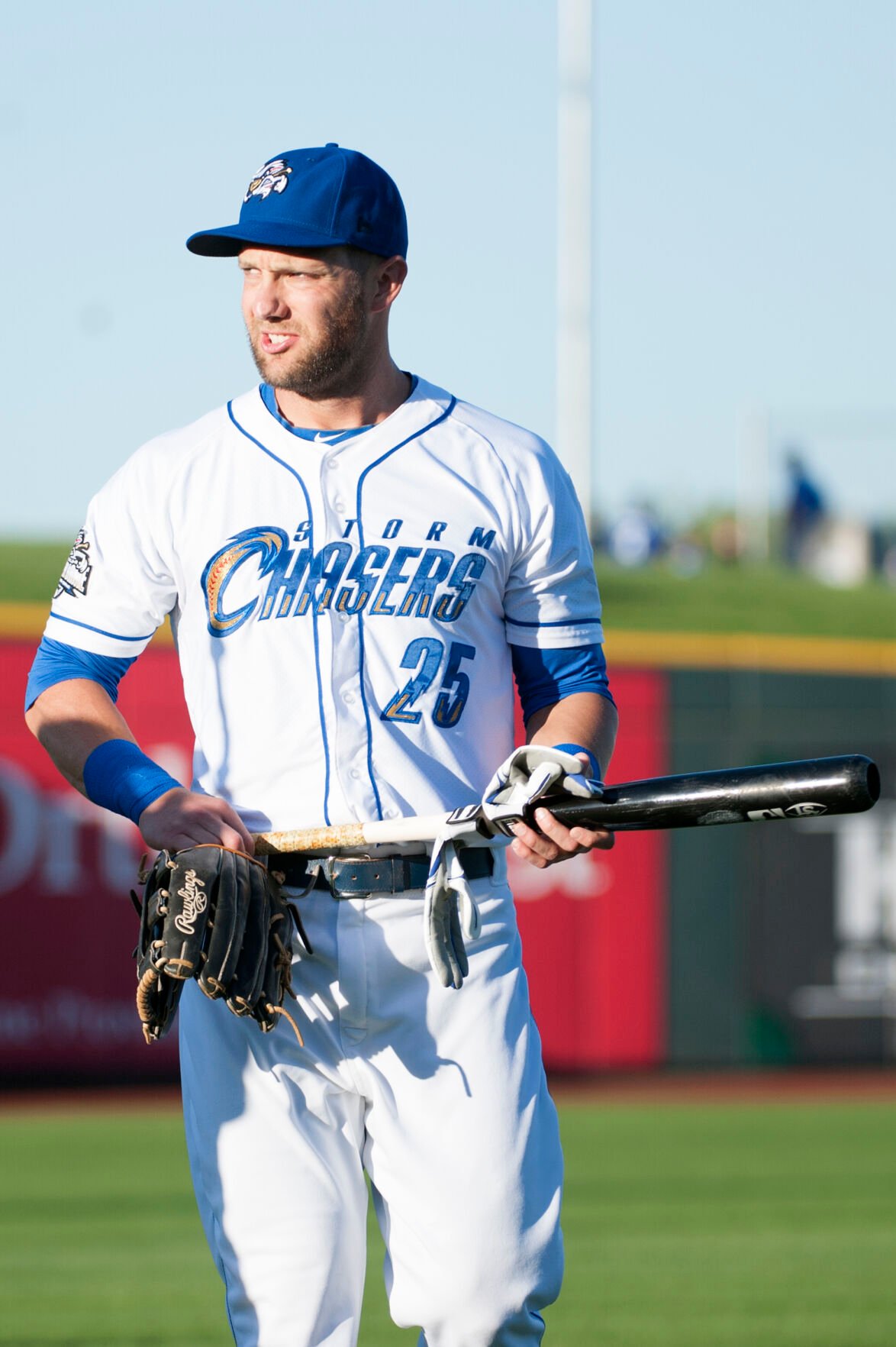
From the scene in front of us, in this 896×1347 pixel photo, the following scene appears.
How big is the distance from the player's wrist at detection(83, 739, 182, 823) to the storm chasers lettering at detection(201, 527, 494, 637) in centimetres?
24

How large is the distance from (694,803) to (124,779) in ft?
2.99

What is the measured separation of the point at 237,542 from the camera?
3.09 metres

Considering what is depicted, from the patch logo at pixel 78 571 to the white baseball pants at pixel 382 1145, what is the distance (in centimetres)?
67

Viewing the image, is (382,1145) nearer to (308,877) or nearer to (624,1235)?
(308,877)

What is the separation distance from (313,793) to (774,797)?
0.74m

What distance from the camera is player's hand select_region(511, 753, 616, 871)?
287cm

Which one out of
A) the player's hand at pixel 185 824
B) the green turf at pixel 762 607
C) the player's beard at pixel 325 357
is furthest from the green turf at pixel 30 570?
the player's hand at pixel 185 824

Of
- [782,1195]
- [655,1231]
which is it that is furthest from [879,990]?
[655,1231]

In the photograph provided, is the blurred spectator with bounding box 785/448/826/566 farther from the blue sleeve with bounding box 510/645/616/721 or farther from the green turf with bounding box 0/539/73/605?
the blue sleeve with bounding box 510/645/616/721

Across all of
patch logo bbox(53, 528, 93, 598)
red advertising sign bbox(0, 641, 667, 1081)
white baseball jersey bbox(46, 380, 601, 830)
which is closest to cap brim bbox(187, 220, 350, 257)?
white baseball jersey bbox(46, 380, 601, 830)

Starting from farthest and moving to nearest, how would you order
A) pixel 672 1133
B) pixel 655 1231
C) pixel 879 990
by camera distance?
1. pixel 879 990
2. pixel 672 1133
3. pixel 655 1231

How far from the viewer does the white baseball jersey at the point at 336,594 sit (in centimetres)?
306

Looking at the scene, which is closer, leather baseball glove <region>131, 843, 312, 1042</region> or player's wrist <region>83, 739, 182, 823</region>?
leather baseball glove <region>131, 843, 312, 1042</region>

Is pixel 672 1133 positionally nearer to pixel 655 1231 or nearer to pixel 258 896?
pixel 655 1231
